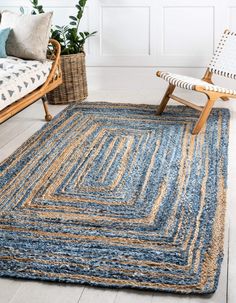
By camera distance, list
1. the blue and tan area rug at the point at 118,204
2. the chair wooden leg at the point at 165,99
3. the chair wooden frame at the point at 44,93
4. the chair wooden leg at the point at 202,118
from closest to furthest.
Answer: the blue and tan area rug at the point at 118,204 < the chair wooden frame at the point at 44,93 < the chair wooden leg at the point at 202,118 < the chair wooden leg at the point at 165,99

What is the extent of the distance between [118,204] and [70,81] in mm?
2056

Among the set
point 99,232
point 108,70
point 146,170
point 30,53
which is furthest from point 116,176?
point 108,70

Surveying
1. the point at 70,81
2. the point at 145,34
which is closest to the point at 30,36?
the point at 70,81

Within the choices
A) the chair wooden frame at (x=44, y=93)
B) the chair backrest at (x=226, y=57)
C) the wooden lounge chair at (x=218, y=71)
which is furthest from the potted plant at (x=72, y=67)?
the chair backrest at (x=226, y=57)

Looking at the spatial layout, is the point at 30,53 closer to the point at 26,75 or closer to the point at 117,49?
the point at 26,75

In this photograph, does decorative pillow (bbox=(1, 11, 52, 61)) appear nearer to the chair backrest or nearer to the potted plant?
the potted plant

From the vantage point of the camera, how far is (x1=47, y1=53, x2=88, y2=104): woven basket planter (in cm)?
448

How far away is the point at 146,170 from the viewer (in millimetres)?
3143

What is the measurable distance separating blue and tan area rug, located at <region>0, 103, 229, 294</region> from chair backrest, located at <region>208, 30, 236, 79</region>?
44 centimetres

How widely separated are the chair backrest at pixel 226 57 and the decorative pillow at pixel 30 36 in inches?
53.5

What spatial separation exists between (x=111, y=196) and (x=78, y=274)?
28.7 inches

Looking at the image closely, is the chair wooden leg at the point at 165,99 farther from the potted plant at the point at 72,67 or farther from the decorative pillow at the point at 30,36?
the decorative pillow at the point at 30,36

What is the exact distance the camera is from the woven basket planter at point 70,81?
177 inches

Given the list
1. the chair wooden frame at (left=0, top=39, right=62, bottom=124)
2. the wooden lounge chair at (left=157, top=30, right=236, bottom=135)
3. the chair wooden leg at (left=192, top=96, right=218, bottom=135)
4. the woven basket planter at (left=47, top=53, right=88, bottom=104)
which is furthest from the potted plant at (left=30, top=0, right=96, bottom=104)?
the chair wooden leg at (left=192, top=96, right=218, bottom=135)
